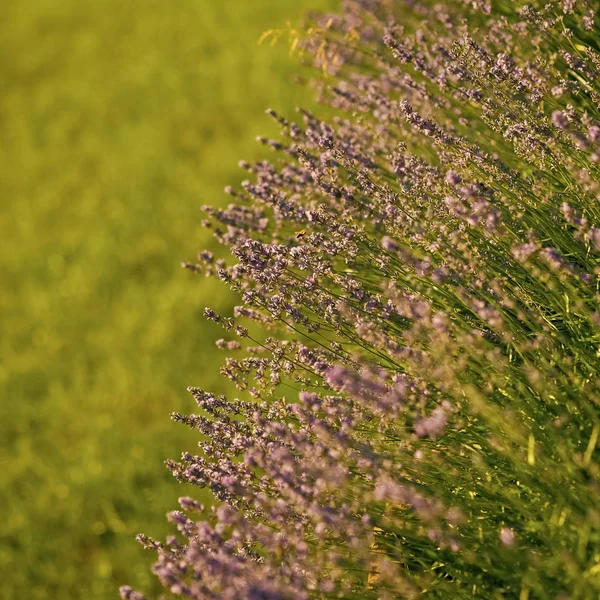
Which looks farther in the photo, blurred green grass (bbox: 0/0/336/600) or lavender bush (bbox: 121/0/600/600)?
blurred green grass (bbox: 0/0/336/600)

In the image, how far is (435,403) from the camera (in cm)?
231

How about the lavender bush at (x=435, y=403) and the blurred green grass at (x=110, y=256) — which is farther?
the blurred green grass at (x=110, y=256)

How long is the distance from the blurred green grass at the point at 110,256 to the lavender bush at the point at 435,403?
1.98 m

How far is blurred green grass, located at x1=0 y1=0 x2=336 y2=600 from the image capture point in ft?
14.1

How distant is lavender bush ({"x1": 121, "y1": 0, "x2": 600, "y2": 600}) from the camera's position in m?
1.91

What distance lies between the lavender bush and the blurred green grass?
1.98m

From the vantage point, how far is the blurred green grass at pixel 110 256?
4289mm

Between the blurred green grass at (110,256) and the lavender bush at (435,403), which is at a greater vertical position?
the blurred green grass at (110,256)

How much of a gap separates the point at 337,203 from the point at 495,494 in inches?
51.9

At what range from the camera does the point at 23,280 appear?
6492 millimetres

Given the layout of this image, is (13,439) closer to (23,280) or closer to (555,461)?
(23,280)

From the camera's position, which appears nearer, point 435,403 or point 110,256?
point 435,403

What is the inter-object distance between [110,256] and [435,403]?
4478 millimetres

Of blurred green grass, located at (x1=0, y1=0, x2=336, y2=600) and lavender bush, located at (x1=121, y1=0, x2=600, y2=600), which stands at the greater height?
A: blurred green grass, located at (x1=0, y1=0, x2=336, y2=600)
